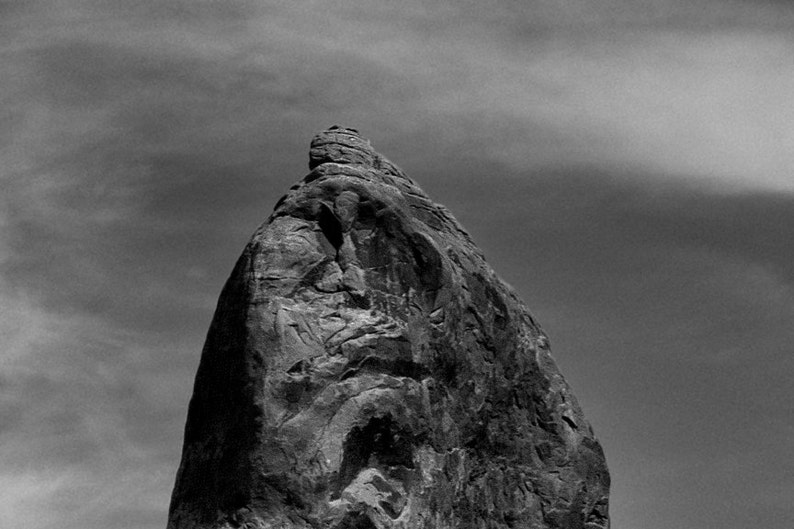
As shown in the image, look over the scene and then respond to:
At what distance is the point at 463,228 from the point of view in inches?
712

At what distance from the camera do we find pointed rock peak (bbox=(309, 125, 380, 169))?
56.6 ft

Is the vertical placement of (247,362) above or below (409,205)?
below

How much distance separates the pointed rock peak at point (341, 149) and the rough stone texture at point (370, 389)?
0.02 meters

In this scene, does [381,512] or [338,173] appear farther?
[338,173]

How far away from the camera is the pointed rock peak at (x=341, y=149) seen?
1725 cm

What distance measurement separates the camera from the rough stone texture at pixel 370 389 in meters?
14.7

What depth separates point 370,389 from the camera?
15.2 m

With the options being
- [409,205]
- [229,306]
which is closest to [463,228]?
[409,205]

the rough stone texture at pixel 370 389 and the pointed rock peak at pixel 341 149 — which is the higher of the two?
the pointed rock peak at pixel 341 149

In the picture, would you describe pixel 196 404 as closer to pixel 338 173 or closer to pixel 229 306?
pixel 229 306

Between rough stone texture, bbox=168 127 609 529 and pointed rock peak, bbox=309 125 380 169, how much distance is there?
20 mm

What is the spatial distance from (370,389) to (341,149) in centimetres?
334

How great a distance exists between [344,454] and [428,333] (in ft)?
5.99

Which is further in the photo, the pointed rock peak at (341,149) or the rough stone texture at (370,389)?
the pointed rock peak at (341,149)
